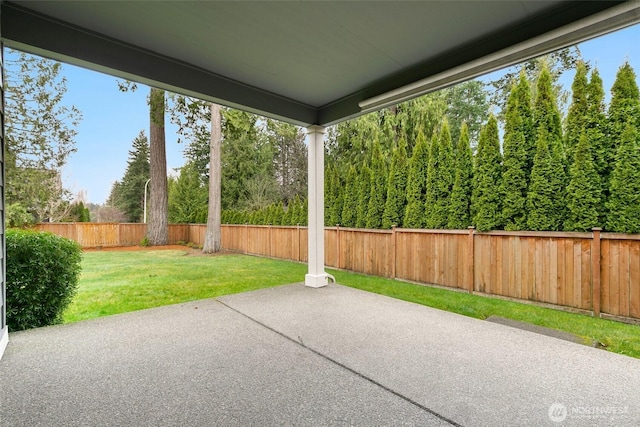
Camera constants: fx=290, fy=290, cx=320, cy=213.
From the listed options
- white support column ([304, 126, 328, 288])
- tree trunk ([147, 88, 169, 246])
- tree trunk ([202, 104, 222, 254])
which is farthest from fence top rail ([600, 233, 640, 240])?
tree trunk ([147, 88, 169, 246])

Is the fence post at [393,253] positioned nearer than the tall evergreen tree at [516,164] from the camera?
No

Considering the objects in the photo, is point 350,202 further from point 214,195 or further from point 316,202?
point 214,195

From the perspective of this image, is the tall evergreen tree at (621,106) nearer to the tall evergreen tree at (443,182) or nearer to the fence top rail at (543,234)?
the fence top rail at (543,234)

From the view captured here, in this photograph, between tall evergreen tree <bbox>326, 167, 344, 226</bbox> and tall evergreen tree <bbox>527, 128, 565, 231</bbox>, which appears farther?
tall evergreen tree <bbox>326, 167, 344, 226</bbox>

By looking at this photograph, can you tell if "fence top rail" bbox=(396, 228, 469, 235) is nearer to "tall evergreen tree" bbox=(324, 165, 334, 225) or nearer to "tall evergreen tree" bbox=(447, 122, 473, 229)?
"tall evergreen tree" bbox=(447, 122, 473, 229)

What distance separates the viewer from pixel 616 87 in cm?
337

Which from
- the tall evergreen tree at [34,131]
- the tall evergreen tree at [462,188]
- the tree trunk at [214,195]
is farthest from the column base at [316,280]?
the tree trunk at [214,195]

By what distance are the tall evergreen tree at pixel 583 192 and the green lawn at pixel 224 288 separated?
1.13 meters

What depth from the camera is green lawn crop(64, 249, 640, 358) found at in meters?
3.24

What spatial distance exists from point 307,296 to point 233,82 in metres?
2.78

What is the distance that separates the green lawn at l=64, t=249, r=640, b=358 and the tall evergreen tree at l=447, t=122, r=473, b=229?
3.81ft

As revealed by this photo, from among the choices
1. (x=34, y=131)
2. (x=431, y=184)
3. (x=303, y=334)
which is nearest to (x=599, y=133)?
(x=431, y=184)

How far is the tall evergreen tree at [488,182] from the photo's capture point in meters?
4.32

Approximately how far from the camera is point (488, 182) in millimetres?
4410
